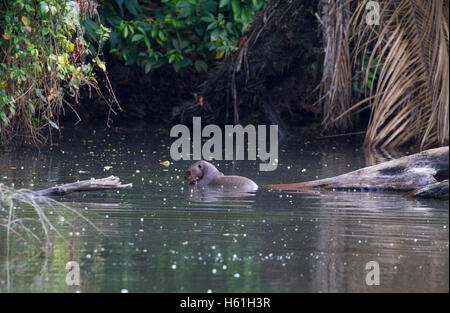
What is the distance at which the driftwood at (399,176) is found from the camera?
1070cm

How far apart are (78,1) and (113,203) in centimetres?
308

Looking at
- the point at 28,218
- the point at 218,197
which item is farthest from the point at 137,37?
the point at 28,218

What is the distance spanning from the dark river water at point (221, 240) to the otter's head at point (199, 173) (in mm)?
274

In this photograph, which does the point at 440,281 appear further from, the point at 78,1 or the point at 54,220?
the point at 78,1

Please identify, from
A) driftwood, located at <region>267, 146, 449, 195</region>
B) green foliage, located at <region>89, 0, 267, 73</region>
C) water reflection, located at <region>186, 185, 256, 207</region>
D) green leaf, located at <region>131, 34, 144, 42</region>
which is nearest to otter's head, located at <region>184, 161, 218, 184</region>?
water reflection, located at <region>186, 185, 256, 207</region>

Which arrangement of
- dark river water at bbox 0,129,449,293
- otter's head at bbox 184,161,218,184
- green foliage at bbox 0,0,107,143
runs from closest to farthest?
dark river water at bbox 0,129,449,293 → green foliage at bbox 0,0,107,143 → otter's head at bbox 184,161,218,184

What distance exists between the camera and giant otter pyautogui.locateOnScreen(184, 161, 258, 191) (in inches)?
441

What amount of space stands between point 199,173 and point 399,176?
246cm

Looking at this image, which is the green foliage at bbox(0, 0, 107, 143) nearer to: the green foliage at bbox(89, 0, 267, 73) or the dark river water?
the dark river water

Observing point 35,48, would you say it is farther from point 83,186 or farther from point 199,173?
point 199,173

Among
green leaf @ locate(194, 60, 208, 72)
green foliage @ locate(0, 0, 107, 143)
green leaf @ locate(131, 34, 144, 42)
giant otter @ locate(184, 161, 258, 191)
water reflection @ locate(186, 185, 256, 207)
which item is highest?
green leaf @ locate(131, 34, 144, 42)

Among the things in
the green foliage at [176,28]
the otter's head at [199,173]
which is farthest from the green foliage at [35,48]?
the green foliage at [176,28]

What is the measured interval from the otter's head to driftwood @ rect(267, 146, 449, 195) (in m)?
0.87
